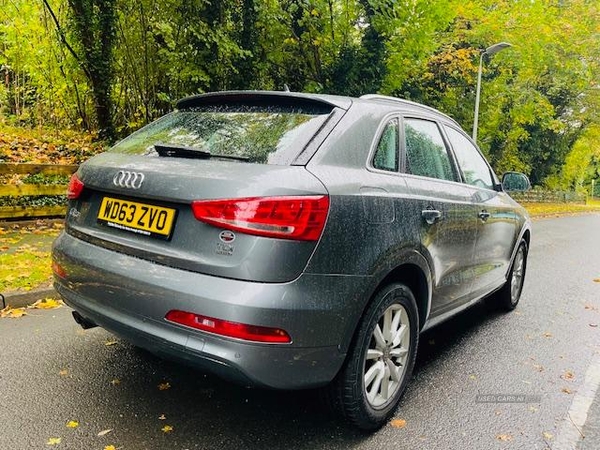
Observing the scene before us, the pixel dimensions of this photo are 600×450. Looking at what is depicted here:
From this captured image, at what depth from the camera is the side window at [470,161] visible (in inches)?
157

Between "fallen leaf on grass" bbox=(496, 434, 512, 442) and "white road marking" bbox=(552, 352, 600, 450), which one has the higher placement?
"fallen leaf on grass" bbox=(496, 434, 512, 442)

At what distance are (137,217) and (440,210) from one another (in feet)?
6.19

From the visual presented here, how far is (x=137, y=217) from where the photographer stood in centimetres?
254

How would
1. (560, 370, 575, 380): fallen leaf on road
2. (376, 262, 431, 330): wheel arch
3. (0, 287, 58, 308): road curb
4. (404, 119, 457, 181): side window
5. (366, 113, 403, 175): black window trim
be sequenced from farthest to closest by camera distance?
(0, 287, 58, 308): road curb
(560, 370, 575, 380): fallen leaf on road
(404, 119, 457, 181): side window
(376, 262, 431, 330): wheel arch
(366, 113, 403, 175): black window trim

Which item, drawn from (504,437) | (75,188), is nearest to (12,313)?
(75,188)

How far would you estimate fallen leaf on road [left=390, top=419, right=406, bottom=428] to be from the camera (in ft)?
9.55

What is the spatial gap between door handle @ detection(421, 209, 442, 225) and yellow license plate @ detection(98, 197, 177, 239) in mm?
1519

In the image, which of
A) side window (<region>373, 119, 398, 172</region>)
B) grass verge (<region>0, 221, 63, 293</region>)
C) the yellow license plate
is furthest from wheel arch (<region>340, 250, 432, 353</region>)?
grass verge (<region>0, 221, 63, 293</region>)

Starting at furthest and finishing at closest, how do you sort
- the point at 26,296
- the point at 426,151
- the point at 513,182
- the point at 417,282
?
the point at 513,182 < the point at 26,296 < the point at 426,151 < the point at 417,282

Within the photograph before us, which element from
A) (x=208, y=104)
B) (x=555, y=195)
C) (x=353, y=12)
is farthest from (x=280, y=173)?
(x=555, y=195)

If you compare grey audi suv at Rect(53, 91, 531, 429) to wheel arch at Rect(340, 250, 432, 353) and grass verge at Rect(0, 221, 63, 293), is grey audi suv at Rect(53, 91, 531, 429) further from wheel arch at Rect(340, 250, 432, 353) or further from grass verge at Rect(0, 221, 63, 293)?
grass verge at Rect(0, 221, 63, 293)

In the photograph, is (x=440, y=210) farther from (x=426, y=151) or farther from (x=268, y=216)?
(x=268, y=216)

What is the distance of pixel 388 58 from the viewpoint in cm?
1350

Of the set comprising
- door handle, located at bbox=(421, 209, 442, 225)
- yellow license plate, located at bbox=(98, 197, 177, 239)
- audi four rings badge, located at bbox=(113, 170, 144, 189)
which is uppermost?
audi four rings badge, located at bbox=(113, 170, 144, 189)
